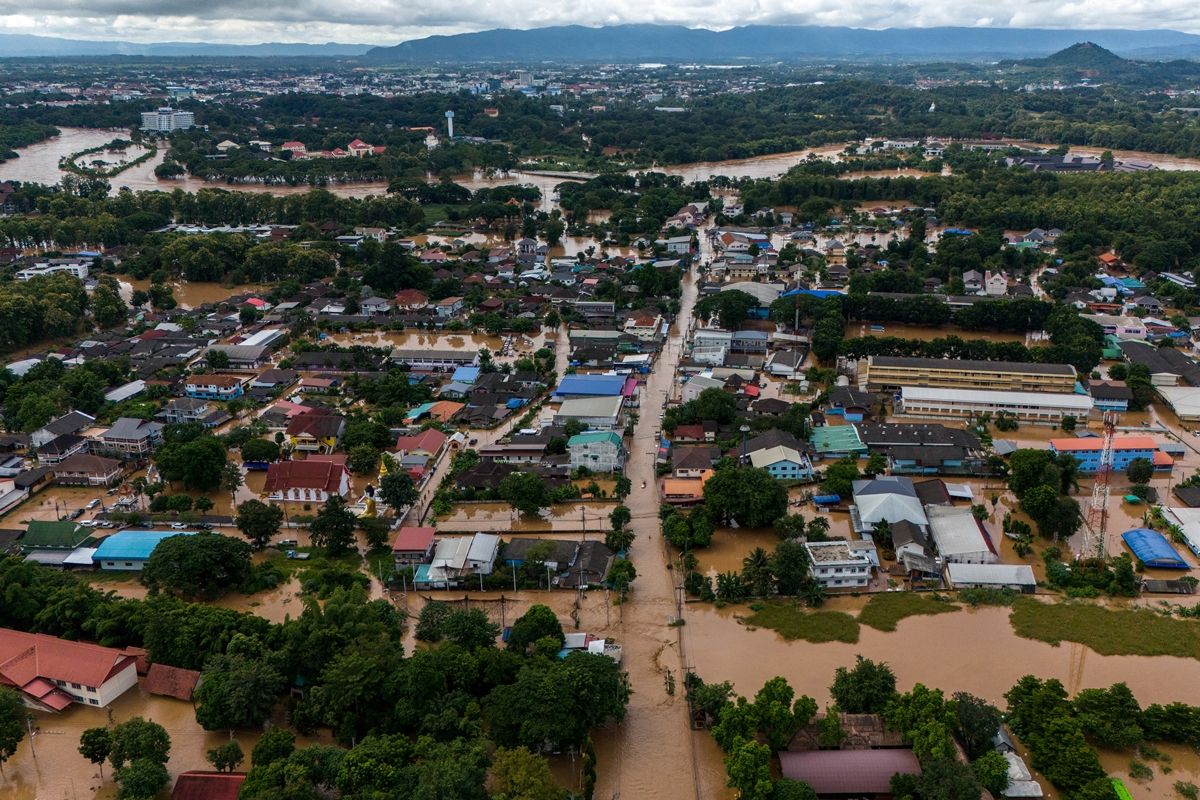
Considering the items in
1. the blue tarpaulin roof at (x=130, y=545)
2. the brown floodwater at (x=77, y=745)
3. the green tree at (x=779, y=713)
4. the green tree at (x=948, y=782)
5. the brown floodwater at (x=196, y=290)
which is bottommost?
the brown floodwater at (x=196, y=290)

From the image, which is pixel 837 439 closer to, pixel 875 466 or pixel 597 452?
pixel 875 466

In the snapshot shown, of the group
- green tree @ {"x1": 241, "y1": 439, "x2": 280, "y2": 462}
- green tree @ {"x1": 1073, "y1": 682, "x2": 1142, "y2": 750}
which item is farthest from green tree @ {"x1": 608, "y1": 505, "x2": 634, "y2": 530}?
green tree @ {"x1": 241, "y1": 439, "x2": 280, "y2": 462}

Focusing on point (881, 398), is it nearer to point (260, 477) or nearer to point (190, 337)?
point (260, 477)

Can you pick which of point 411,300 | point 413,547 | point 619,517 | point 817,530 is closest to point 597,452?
point 619,517

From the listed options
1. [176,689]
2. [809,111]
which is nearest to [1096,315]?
[176,689]

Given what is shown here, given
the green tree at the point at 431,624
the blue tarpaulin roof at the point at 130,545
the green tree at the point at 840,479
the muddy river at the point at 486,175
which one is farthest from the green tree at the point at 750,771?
the muddy river at the point at 486,175

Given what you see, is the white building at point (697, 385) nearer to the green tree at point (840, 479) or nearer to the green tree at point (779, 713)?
the green tree at point (840, 479)
